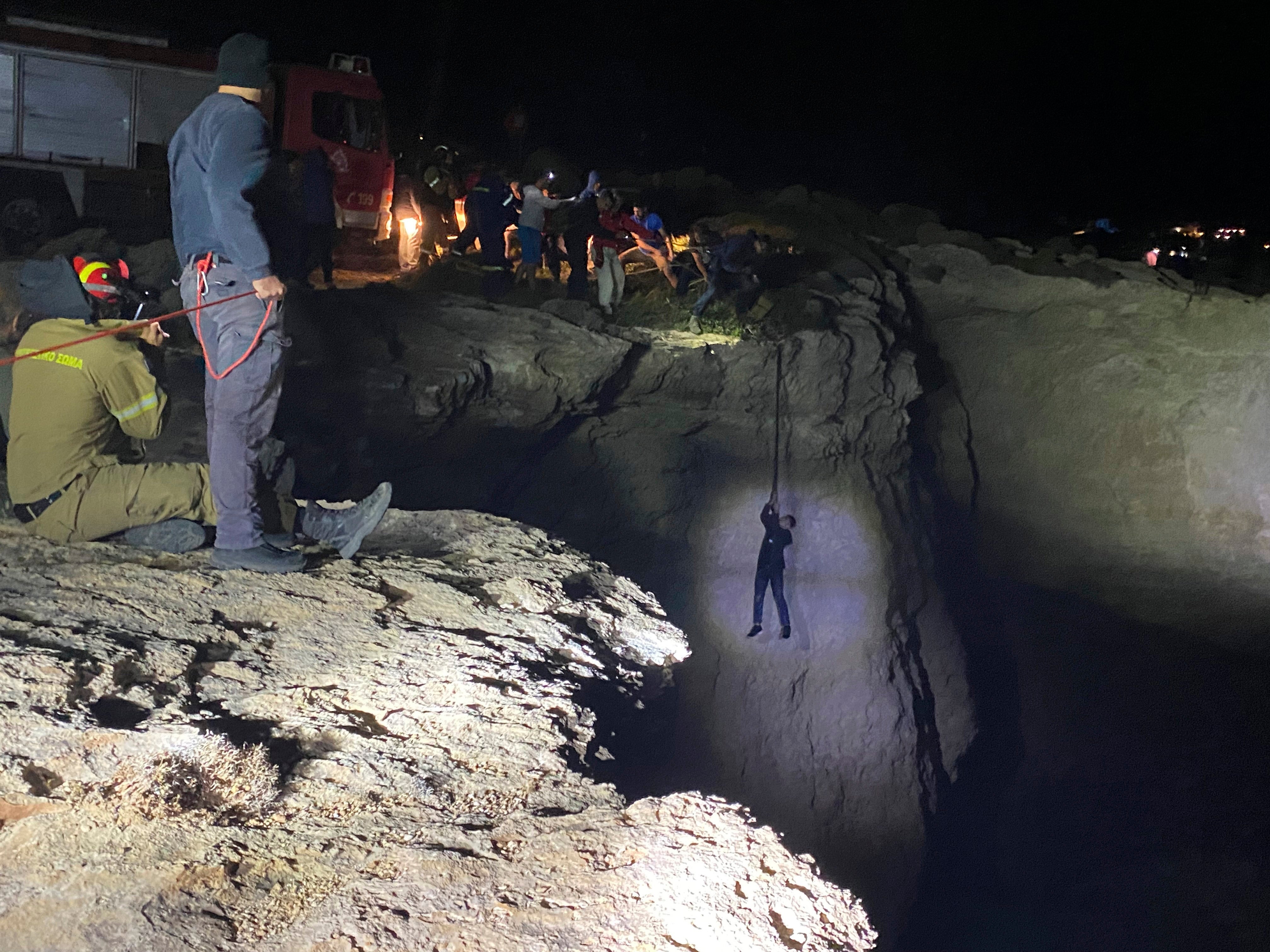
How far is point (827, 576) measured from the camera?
895cm

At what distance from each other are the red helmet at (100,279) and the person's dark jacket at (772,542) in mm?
5571

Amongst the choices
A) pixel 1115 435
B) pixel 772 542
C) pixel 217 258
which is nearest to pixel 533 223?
pixel 772 542

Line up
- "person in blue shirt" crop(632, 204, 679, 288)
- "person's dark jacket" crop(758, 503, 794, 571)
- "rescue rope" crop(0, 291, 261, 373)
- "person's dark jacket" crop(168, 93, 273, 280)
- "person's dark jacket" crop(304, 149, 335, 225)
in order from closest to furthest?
"person's dark jacket" crop(168, 93, 273, 280), "rescue rope" crop(0, 291, 261, 373), "person's dark jacket" crop(758, 503, 794, 571), "person's dark jacket" crop(304, 149, 335, 225), "person in blue shirt" crop(632, 204, 679, 288)

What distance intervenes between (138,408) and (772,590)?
5683 mm

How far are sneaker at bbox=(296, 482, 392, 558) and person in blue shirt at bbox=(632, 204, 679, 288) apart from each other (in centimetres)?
597

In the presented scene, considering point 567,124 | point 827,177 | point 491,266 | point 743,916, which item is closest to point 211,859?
point 743,916

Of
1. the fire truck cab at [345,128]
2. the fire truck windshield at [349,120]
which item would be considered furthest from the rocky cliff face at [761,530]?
the fire truck windshield at [349,120]

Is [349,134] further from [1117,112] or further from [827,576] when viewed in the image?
[1117,112]

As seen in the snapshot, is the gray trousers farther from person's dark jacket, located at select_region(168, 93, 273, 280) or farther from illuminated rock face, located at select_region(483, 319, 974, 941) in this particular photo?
illuminated rock face, located at select_region(483, 319, 974, 941)

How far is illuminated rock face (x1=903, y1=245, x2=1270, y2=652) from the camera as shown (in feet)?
32.6

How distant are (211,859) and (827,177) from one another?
19.5m

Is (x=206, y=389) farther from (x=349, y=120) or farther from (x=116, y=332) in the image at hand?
(x=349, y=120)

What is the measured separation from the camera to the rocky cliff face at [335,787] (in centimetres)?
205

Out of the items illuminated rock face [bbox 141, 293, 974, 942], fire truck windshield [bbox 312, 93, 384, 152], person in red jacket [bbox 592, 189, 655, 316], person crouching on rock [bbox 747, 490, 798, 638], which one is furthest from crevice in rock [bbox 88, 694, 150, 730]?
fire truck windshield [bbox 312, 93, 384, 152]
